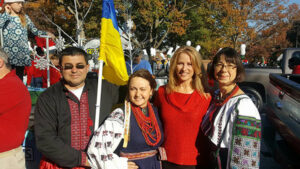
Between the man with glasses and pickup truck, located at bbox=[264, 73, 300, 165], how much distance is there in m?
1.84

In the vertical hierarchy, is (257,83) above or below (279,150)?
above

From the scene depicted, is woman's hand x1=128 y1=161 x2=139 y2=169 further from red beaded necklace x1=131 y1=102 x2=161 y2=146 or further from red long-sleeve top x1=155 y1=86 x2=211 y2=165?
red long-sleeve top x1=155 y1=86 x2=211 y2=165

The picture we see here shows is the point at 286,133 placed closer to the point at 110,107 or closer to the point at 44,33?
the point at 110,107

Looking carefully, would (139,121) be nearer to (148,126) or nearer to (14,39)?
(148,126)

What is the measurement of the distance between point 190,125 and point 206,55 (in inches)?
951

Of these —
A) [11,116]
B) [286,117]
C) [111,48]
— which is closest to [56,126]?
[11,116]

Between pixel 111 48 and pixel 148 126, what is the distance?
0.96m

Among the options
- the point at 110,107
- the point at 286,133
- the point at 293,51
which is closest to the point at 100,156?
the point at 110,107

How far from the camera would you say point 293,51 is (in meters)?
6.57

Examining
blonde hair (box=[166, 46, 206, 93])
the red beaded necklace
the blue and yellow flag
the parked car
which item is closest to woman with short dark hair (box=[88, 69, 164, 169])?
the red beaded necklace

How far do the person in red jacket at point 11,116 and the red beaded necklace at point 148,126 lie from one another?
101cm

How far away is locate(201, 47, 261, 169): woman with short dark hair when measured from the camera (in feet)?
5.50

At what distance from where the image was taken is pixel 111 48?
257cm

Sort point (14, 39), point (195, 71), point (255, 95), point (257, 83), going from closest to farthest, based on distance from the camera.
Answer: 1. point (195, 71)
2. point (14, 39)
3. point (255, 95)
4. point (257, 83)
